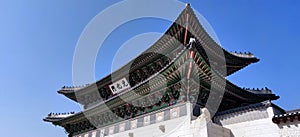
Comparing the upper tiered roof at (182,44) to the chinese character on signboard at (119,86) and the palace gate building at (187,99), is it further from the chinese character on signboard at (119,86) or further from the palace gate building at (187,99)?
the chinese character on signboard at (119,86)

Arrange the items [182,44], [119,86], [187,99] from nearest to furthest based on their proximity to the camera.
Result: [187,99] → [182,44] → [119,86]

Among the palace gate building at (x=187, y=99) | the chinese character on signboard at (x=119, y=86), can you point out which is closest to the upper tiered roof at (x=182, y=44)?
the palace gate building at (x=187, y=99)

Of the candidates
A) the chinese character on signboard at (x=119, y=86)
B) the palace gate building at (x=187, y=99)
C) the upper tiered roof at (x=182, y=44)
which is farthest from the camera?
the chinese character on signboard at (x=119, y=86)

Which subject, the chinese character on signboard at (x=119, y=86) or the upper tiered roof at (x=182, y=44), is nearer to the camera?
the upper tiered roof at (x=182, y=44)

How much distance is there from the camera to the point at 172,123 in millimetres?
16062

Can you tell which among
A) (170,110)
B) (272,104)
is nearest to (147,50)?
(170,110)

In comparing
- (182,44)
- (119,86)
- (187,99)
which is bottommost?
(187,99)

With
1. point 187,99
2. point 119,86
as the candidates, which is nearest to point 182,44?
point 187,99

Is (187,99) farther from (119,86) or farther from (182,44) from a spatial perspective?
(119,86)

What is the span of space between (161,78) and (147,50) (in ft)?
15.5

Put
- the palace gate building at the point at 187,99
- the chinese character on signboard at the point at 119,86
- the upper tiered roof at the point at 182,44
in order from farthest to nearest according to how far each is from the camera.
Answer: the chinese character on signboard at the point at 119,86
the upper tiered roof at the point at 182,44
the palace gate building at the point at 187,99

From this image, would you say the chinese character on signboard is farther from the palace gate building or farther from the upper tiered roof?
the upper tiered roof

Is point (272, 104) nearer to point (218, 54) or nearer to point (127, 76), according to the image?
point (218, 54)

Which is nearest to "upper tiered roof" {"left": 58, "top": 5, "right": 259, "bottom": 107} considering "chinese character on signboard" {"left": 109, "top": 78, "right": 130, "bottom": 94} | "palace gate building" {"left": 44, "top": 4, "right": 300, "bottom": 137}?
"palace gate building" {"left": 44, "top": 4, "right": 300, "bottom": 137}
